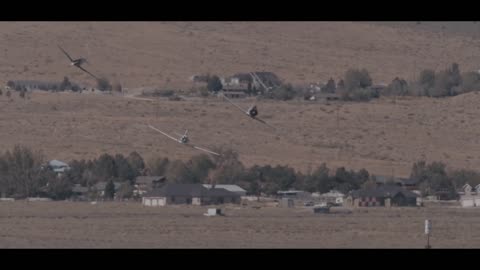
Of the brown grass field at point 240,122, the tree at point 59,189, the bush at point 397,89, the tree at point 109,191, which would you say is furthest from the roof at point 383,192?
the bush at point 397,89

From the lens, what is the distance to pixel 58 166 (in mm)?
77312

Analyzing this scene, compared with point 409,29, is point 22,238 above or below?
below

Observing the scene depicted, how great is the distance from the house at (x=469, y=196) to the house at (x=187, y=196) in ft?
33.4

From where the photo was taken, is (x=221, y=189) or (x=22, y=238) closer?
(x=22, y=238)

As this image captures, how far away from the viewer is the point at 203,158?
80188 mm

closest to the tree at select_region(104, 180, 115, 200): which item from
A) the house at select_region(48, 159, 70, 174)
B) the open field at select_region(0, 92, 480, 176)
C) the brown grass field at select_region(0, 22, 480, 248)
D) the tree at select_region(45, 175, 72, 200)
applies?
the tree at select_region(45, 175, 72, 200)

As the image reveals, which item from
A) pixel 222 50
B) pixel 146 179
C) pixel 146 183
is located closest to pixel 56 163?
pixel 146 179

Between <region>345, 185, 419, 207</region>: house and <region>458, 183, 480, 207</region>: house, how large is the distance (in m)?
2.20

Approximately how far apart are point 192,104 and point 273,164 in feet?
73.0

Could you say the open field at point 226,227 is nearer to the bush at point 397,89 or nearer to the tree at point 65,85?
the tree at point 65,85

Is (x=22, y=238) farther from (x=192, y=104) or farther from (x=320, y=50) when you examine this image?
(x=320, y=50)

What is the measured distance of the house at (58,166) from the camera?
75.0 m

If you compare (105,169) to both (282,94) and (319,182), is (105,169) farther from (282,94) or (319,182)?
(282,94)

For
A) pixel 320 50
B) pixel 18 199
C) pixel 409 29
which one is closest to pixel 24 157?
pixel 18 199
